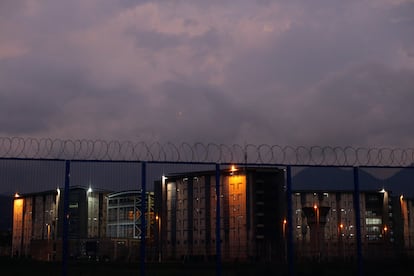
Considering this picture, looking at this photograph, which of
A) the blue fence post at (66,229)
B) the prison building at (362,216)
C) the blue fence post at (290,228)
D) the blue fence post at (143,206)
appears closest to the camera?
the blue fence post at (66,229)

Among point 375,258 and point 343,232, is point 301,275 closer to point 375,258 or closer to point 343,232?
point 375,258

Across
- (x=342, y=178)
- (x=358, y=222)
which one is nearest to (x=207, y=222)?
(x=342, y=178)

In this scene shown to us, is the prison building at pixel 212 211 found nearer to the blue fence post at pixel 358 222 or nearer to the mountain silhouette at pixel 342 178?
the mountain silhouette at pixel 342 178

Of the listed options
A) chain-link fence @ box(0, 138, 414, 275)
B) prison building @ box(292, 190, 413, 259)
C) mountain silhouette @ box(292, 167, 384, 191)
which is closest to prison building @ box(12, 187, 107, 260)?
chain-link fence @ box(0, 138, 414, 275)

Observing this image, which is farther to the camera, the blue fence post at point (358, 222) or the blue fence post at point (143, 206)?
the blue fence post at point (358, 222)

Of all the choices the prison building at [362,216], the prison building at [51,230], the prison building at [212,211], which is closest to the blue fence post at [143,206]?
the prison building at [51,230]

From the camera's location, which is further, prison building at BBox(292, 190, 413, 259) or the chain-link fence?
prison building at BBox(292, 190, 413, 259)

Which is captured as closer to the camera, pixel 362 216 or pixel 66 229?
pixel 66 229

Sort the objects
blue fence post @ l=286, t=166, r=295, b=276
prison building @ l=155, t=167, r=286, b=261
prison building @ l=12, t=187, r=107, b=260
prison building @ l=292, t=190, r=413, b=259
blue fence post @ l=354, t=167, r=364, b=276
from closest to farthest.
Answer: blue fence post @ l=286, t=166, r=295, b=276
blue fence post @ l=354, t=167, r=364, b=276
prison building @ l=12, t=187, r=107, b=260
prison building @ l=292, t=190, r=413, b=259
prison building @ l=155, t=167, r=286, b=261

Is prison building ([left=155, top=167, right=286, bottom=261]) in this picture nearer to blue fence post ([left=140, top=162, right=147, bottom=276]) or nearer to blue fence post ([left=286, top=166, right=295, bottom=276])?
blue fence post ([left=286, top=166, right=295, bottom=276])

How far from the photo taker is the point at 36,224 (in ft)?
160

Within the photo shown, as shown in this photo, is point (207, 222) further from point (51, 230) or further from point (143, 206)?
point (143, 206)

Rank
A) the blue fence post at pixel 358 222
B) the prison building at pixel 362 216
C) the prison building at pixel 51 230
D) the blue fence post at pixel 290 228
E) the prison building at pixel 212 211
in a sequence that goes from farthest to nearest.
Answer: the prison building at pixel 212 211 → the prison building at pixel 362 216 → the prison building at pixel 51 230 → the blue fence post at pixel 358 222 → the blue fence post at pixel 290 228

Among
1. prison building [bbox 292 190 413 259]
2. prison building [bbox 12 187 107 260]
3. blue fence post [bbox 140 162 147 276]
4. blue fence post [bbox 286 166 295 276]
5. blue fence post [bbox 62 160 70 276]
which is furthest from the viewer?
prison building [bbox 292 190 413 259]
